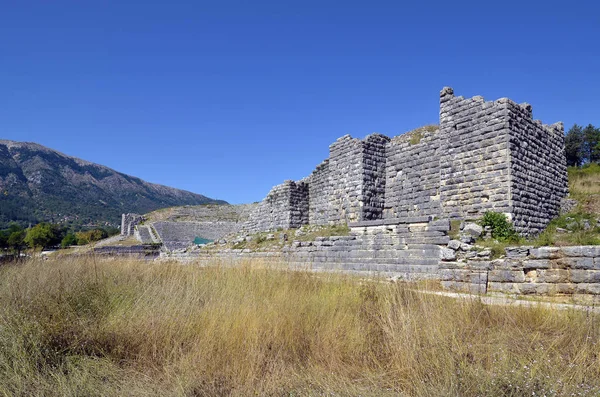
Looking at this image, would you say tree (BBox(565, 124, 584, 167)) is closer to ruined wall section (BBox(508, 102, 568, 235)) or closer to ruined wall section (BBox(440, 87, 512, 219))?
ruined wall section (BBox(508, 102, 568, 235))

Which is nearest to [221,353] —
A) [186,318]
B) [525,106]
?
[186,318]

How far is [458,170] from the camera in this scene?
1195cm

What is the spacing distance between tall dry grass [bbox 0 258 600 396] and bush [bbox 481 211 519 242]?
224 inches

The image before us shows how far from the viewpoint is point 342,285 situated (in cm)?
600

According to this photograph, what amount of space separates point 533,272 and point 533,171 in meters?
6.46

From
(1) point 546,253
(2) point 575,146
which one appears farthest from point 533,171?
(2) point 575,146

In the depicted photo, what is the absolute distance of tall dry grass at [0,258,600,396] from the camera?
3000 millimetres

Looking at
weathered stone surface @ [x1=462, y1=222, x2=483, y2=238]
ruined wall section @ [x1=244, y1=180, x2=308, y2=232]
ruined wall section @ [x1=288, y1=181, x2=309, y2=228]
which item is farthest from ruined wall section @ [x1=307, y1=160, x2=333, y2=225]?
weathered stone surface @ [x1=462, y1=222, x2=483, y2=238]

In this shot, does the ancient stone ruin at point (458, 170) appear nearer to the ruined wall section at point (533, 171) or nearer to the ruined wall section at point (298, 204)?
the ruined wall section at point (533, 171)

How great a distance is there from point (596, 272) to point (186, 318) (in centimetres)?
579

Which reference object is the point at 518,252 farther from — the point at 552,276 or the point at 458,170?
the point at 458,170

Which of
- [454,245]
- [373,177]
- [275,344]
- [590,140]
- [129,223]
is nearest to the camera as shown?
[275,344]

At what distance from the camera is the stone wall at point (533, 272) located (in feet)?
19.0

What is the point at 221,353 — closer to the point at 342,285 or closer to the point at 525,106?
the point at 342,285
